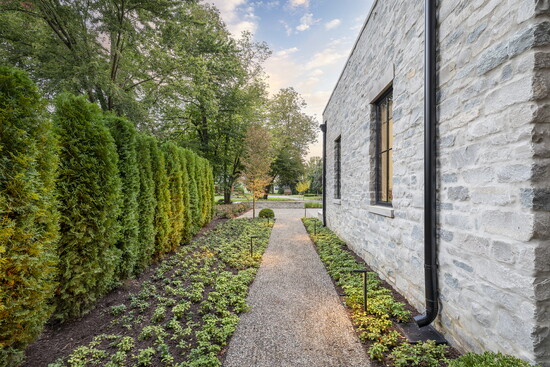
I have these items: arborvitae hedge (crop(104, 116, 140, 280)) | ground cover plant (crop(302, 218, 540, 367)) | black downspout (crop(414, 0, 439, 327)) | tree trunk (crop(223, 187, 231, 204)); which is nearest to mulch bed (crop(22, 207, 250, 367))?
arborvitae hedge (crop(104, 116, 140, 280))

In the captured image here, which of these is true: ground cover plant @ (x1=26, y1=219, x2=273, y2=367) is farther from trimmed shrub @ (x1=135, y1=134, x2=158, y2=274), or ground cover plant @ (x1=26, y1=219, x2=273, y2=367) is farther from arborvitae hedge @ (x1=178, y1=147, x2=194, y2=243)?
arborvitae hedge @ (x1=178, y1=147, x2=194, y2=243)

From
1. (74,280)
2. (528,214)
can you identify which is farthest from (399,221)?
(74,280)

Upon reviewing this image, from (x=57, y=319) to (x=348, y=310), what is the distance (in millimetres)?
3397

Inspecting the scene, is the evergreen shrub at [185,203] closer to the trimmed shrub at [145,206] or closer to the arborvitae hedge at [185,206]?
the arborvitae hedge at [185,206]

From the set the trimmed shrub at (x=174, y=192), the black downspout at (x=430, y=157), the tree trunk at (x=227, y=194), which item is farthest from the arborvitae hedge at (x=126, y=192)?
the tree trunk at (x=227, y=194)

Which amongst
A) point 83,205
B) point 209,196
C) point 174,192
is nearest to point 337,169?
point 174,192

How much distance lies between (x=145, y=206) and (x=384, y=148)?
438cm

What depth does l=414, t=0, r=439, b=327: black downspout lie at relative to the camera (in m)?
2.35

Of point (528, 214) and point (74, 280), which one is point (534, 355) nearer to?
point (528, 214)

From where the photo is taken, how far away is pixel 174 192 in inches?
222

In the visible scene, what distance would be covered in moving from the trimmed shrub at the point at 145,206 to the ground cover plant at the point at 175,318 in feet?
1.18

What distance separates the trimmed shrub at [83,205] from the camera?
2.60 metres

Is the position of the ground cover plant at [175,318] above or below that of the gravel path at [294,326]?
above

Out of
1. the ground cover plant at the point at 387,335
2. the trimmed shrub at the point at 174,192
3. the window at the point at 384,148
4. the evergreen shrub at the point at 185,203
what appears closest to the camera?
the ground cover plant at the point at 387,335
